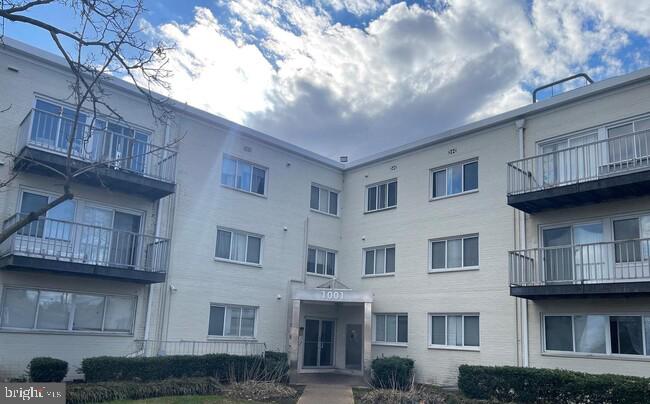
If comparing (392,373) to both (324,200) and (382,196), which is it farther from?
(324,200)

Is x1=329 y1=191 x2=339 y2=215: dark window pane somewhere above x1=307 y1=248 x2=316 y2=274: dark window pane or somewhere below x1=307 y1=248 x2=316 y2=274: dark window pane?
above

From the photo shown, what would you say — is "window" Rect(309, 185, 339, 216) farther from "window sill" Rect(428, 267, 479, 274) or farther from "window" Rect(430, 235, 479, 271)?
"window sill" Rect(428, 267, 479, 274)

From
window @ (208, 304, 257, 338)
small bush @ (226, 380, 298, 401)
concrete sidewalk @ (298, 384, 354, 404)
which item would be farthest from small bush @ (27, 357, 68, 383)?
concrete sidewalk @ (298, 384, 354, 404)

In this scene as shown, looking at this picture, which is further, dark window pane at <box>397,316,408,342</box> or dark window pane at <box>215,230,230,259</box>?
dark window pane at <box>397,316,408,342</box>

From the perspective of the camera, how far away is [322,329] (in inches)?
920

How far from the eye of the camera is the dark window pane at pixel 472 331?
18438 mm

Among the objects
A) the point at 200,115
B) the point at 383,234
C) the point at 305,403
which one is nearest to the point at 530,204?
the point at 383,234

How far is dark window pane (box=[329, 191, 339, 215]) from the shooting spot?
984 inches

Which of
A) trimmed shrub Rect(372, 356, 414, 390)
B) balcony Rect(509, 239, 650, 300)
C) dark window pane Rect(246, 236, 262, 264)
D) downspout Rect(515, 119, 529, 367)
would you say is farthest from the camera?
dark window pane Rect(246, 236, 262, 264)

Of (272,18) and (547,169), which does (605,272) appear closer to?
(547,169)

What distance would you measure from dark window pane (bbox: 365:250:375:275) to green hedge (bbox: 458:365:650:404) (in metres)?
7.70

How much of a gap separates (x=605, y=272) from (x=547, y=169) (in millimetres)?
3687

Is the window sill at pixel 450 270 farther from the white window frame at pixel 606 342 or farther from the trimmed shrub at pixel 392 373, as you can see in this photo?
the trimmed shrub at pixel 392 373

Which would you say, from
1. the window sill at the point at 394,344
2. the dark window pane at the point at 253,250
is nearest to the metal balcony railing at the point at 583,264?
the window sill at the point at 394,344
